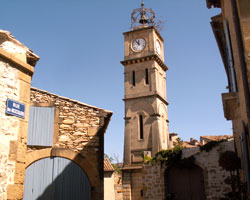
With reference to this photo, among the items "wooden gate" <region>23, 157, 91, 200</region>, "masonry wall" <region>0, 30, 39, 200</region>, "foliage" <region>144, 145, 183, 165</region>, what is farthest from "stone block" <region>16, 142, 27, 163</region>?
"foliage" <region>144, 145, 183, 165</region>

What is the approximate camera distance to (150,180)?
16250mm

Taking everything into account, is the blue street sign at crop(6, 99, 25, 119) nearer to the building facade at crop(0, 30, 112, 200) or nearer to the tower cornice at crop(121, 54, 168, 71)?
the building facade at crop(0, 30, 112, 200)

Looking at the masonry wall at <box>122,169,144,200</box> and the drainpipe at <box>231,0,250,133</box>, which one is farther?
the masonry wall at <box>122,169,144,200</box>

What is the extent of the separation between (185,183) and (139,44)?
14811 millimetres

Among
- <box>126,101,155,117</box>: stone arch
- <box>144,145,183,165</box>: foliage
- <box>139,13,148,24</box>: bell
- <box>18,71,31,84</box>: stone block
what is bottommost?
<box>144,145,183,165</box>: foliage

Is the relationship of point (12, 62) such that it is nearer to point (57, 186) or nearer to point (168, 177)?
point (57, 186)

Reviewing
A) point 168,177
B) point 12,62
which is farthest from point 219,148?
point 12,62

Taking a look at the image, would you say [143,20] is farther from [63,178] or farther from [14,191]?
[14,191]

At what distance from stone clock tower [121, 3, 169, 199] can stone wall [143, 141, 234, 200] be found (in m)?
6.02

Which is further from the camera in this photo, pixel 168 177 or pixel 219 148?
pixel 168 177

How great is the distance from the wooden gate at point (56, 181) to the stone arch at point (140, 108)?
15.6 meters

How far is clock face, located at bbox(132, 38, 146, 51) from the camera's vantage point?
26.8 meters

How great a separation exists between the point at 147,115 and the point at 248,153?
18543 mm

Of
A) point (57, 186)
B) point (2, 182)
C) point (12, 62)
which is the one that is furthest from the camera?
point (57, 186)
